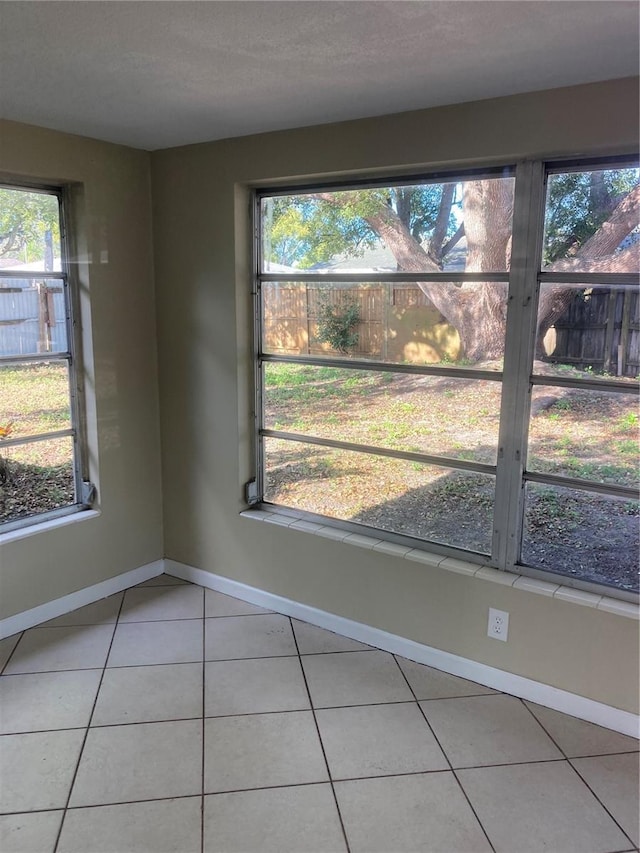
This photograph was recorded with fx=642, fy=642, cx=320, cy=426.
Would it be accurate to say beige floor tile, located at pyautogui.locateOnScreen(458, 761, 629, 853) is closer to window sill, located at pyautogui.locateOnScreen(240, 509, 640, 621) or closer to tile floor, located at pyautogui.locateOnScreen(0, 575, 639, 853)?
tile floor, located at pyautogui.locateOnScreen(0, 575, 639, 853)

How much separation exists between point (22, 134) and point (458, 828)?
296cm

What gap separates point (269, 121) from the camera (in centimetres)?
254

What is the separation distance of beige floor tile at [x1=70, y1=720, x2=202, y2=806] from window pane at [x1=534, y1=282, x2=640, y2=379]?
1801 mm

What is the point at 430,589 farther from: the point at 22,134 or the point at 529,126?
the point at 22,134

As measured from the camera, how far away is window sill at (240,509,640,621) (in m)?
2.25

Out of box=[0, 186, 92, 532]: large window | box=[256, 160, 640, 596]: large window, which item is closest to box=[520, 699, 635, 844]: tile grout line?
box=[256, 160, 640, 596]: large window

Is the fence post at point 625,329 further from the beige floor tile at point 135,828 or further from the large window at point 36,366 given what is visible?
the large window at point 36,366

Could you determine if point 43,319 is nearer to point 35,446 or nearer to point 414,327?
point 35,446

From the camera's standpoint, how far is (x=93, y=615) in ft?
9.96

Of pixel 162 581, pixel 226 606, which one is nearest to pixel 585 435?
pixel 226 606

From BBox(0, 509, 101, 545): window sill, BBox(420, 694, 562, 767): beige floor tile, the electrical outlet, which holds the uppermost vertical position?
BBox(0, 509, 101, 545): window sill

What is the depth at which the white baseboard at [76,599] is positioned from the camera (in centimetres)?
286

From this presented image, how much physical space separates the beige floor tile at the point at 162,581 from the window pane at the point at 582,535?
5.99 feet

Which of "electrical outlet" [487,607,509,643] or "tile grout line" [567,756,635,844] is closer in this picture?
"tile grout line" [567,756,635,844]
